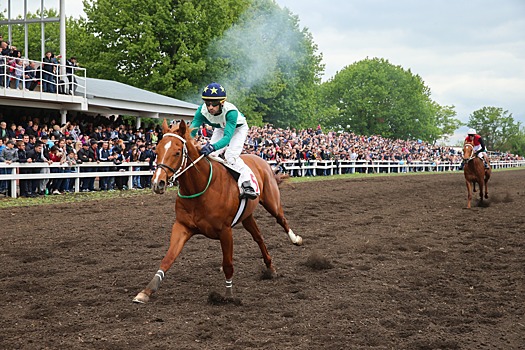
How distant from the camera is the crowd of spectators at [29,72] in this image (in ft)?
64.4

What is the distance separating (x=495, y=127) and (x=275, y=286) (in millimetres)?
105323

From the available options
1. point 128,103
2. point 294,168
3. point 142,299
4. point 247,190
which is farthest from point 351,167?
point 142,299

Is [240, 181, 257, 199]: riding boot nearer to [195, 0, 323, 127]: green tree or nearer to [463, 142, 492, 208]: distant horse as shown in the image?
[463, 142, 492, 208]: distant horse

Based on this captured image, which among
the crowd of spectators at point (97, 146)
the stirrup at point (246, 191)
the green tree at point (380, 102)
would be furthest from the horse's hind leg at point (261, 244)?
the green tree at point (380, 102)

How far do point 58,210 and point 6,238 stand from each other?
3864 millimetres

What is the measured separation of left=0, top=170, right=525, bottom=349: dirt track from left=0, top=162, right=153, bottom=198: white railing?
3.46 meters

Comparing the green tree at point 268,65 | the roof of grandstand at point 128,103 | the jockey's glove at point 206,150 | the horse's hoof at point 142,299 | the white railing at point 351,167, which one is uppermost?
the green tree at point 268,65

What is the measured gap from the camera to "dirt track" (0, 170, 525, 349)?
5.08m

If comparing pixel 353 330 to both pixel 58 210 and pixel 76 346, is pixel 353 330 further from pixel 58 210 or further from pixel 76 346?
pixel 58 210

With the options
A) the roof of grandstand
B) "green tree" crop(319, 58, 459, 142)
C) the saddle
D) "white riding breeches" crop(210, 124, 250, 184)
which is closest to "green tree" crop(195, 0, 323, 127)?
the roof of grandstand

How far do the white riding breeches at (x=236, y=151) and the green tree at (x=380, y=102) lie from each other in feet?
230

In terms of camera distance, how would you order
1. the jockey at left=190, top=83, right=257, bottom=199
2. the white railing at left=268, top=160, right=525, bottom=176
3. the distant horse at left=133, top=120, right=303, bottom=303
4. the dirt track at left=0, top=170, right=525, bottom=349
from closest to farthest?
the dirt track at left=0, top=170, right=525, bottom=349
the distant horse at left=133, top=120, right=303, bottom=303
the jockey at left=190, top=83, right=257, bottom=199
the white railing at left=268, top=160, right=525, bottom=176

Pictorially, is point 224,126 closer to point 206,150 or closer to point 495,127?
point 206,150

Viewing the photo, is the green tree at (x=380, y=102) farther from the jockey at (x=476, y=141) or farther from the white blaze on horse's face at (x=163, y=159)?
the white blaze on horse's face at (x=163, y=159)
